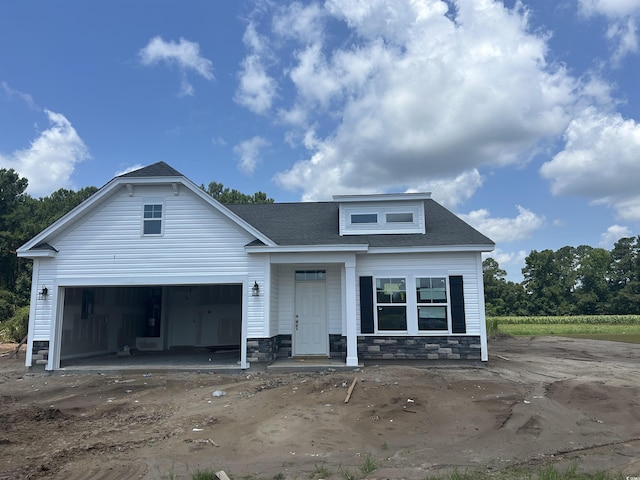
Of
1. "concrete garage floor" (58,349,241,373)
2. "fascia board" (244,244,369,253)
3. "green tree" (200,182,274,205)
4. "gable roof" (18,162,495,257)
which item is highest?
"green tree" (200,182,274,205)

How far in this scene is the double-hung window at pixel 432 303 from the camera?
488 inches

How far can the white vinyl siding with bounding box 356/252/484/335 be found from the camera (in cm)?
1233

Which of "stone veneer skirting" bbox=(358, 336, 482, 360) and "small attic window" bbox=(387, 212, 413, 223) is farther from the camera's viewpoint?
"small attic window" bbox=(387, 212, 413, 223)

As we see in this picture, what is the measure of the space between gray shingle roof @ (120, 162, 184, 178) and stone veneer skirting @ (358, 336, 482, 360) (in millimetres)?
6801

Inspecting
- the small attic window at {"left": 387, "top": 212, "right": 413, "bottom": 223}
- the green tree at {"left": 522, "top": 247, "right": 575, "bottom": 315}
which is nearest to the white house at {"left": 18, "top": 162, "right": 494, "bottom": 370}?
the small attic window at {"left": 387, "top": 212, "right": 413, "bottom": 223}

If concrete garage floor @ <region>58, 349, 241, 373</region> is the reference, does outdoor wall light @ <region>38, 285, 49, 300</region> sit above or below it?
above

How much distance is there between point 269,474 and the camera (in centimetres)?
508

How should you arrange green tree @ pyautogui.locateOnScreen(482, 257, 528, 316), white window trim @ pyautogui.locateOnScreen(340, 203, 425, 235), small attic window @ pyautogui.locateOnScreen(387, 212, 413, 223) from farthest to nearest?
green tree @ pyautogui.locateOnScreen(482, 257, 528, 316) → small attic window @ pyautogui.locateOnScreen(387, 212, 413, 223) → white window trim @ pyautogui.locateOnScreen(340, 203, 425, 235)

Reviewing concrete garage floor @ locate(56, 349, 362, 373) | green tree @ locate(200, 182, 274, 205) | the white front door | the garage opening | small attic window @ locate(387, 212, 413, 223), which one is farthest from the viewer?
green tree @ locate(200, 182, 274, 205)

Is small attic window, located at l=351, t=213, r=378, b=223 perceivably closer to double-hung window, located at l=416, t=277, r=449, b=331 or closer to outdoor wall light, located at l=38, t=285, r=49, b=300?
double-hung window, located at l=416, t=277, r=449, b=331

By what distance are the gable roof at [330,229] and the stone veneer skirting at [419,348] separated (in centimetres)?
252

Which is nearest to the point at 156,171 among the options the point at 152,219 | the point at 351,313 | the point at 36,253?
the point at 152,219

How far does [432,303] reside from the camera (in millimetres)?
12469

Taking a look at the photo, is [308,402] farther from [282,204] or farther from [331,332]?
[282,204]
